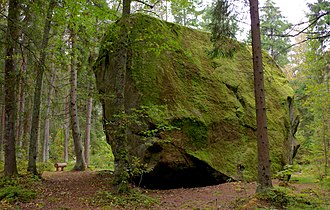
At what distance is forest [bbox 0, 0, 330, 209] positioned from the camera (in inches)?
266

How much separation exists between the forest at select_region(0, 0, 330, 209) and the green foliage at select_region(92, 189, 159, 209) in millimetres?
37

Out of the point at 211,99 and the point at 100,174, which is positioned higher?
the point at 211,99

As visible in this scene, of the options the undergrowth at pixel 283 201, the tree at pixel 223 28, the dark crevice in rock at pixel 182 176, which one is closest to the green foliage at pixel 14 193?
the dark crevice in rock at pixel 182 176

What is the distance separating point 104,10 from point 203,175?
6192 millimetres

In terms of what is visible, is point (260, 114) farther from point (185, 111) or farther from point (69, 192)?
point (69, 192)

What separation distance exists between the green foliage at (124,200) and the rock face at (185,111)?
0.98 m

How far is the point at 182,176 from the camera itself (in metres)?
9.34

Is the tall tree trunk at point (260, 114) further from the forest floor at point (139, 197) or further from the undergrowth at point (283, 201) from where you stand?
the forest floor at point (139, 197)

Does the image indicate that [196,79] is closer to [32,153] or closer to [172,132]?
[172,132]

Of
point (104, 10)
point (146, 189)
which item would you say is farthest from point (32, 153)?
point (104, 10)

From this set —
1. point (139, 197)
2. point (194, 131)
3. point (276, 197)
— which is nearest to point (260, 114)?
point (276, 197)

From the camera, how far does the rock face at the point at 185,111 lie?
8.84m

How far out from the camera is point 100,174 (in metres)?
11.1

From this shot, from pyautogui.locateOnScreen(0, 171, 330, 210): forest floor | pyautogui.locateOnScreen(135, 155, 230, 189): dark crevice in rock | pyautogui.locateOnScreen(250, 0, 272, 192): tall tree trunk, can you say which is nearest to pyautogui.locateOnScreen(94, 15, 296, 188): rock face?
pyautogui.locateOnScreen(135, 155, 230, 189): dark crevice in rock
